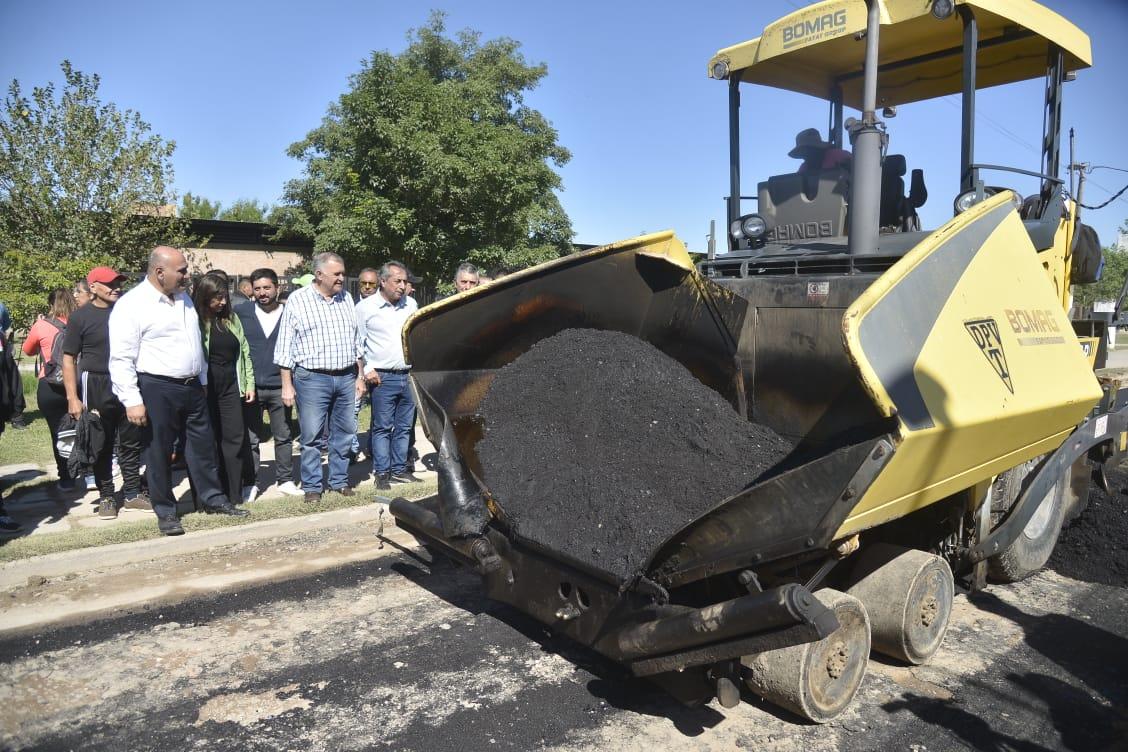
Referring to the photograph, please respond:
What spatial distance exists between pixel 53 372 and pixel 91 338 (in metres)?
0.97

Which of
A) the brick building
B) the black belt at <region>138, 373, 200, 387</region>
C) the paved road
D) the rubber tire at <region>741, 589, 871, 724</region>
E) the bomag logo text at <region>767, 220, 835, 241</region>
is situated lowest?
the paved road

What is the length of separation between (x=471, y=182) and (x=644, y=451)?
53.4ft

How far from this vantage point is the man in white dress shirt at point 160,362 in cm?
516

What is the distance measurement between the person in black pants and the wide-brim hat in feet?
14.6

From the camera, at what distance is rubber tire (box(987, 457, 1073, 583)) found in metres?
4.14

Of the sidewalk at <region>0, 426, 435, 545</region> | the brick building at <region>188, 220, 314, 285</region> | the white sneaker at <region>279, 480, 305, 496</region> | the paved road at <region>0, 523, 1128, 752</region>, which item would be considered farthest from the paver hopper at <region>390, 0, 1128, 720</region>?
the brick building at <region>188, 220, 314, 285</region>

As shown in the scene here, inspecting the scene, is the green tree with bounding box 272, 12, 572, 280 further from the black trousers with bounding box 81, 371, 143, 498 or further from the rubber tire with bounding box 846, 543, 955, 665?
the rubber tire with bounding box 846, 543, 955, 665

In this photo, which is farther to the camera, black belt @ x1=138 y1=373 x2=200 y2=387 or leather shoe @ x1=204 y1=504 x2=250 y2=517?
leather shoe @ x1=204 y1=504 x2=250 y2=517

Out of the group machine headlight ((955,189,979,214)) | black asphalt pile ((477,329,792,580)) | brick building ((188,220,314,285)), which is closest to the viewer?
black asphalt pile ((477,329,792,580))

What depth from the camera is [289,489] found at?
6.57 m

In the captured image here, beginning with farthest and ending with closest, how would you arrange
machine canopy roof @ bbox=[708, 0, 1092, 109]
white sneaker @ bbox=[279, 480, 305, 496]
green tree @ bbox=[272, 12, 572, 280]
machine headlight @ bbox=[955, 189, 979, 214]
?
green tree @ bbox=[272, 12, 572, 280] < white sneaker @ bbox=[279, 480, 305, 496] < machine canopy roof @ bbox=[708, 0, 1092, 109] < machine headlight @ bbox=[955, 189, 979, 214]

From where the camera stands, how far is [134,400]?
17.0 feet

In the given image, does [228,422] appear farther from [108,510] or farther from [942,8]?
[942,8]

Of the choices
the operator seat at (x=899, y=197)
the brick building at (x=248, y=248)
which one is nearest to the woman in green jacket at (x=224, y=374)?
the operator seat at (x=899, y=197)
